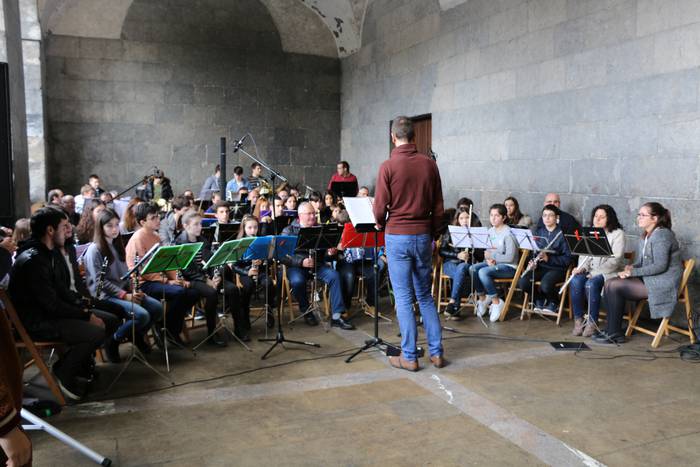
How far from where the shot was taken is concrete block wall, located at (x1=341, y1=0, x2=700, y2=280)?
18.6 feet

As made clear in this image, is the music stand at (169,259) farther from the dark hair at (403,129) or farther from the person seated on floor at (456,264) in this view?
the person seated on floor at (456,264)

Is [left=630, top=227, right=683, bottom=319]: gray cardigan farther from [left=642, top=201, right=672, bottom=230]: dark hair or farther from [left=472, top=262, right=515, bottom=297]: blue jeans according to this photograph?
[left=472, top=262, right=515, bottom=297]: blue jeans

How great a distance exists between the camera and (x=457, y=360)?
4.62 m

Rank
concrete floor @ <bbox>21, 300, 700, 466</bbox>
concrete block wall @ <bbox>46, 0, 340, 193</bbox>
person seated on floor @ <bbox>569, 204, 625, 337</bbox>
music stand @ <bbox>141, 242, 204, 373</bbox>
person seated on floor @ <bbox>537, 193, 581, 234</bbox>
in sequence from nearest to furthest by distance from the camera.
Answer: concrete floor @ <bbox>21, 300, 700, 466</bbox>, music stand @ <bbox>141, 242, 204, 373</bbox>, person seated on floor @ <bbox>569, 204, 625, 337</bbox>, person seated on floor @ <bbox>537, 193, 581, 234</bbox>, concrete block wall @ <bbox>46, 0, 340, 193</bbox>

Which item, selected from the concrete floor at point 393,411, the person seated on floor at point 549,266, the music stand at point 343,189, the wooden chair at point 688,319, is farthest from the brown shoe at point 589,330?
the music stand at point 343,189

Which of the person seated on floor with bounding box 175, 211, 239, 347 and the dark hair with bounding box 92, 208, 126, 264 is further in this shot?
the person seated on floor with bounding box 175, 211, 239, 347

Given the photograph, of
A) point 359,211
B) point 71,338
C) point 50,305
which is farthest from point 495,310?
point 50,305

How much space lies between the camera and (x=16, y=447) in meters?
1.42

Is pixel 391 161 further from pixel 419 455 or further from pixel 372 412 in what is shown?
pixel 419 455

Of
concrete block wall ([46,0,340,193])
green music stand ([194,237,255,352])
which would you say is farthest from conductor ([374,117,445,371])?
concrete block wall ([46,0,340,193])

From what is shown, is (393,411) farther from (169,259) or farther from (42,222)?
(42,222)

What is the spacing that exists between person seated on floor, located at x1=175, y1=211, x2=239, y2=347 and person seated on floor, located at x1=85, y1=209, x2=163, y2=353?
0.47 meters

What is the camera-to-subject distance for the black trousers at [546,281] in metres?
5.95

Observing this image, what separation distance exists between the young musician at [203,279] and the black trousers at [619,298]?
3169 millimetres
